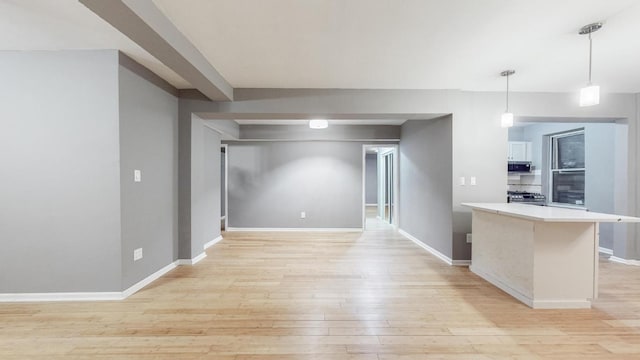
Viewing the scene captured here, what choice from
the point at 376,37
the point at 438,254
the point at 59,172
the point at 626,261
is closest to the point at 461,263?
the point at 438,254

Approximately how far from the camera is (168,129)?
12.3 feet

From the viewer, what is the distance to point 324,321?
8.06ft

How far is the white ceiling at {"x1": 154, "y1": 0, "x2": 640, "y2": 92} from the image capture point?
6.84 ft

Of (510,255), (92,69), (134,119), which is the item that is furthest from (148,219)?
(510,255)

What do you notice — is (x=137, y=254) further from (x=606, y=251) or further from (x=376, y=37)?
(x=606, y=251)

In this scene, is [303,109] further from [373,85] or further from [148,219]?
[148,219]

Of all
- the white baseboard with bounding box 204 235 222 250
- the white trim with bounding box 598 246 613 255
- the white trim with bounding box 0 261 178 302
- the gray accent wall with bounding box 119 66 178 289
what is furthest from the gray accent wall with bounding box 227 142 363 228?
the white trim with bounding box 598 246 613 255

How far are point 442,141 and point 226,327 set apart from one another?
148 inches

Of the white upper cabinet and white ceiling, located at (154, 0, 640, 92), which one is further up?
white ceiling, located at (154, 0, 640, 92)

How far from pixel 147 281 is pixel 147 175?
48.9 inches

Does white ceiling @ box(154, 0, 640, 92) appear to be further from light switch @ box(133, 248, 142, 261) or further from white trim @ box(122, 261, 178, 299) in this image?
white trim @ box(122, 261, 178, 299)

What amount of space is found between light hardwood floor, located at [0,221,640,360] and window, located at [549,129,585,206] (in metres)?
2.00

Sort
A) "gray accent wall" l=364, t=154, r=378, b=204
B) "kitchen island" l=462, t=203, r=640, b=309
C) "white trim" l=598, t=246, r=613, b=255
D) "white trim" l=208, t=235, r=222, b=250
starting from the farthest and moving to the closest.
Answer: "gray accent wall" l=364, t=154, r=378, b=204 < "white trim" l=208, t=235, r=222, b=250 < "white trim" l=598, t=246, r=613, b=255 < "kitchen island" l=462, t=203, r=640, b=309

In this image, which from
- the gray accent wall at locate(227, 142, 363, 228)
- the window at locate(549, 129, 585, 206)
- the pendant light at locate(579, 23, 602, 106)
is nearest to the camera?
the pendant light at locate(579, 23, 602, 106)
